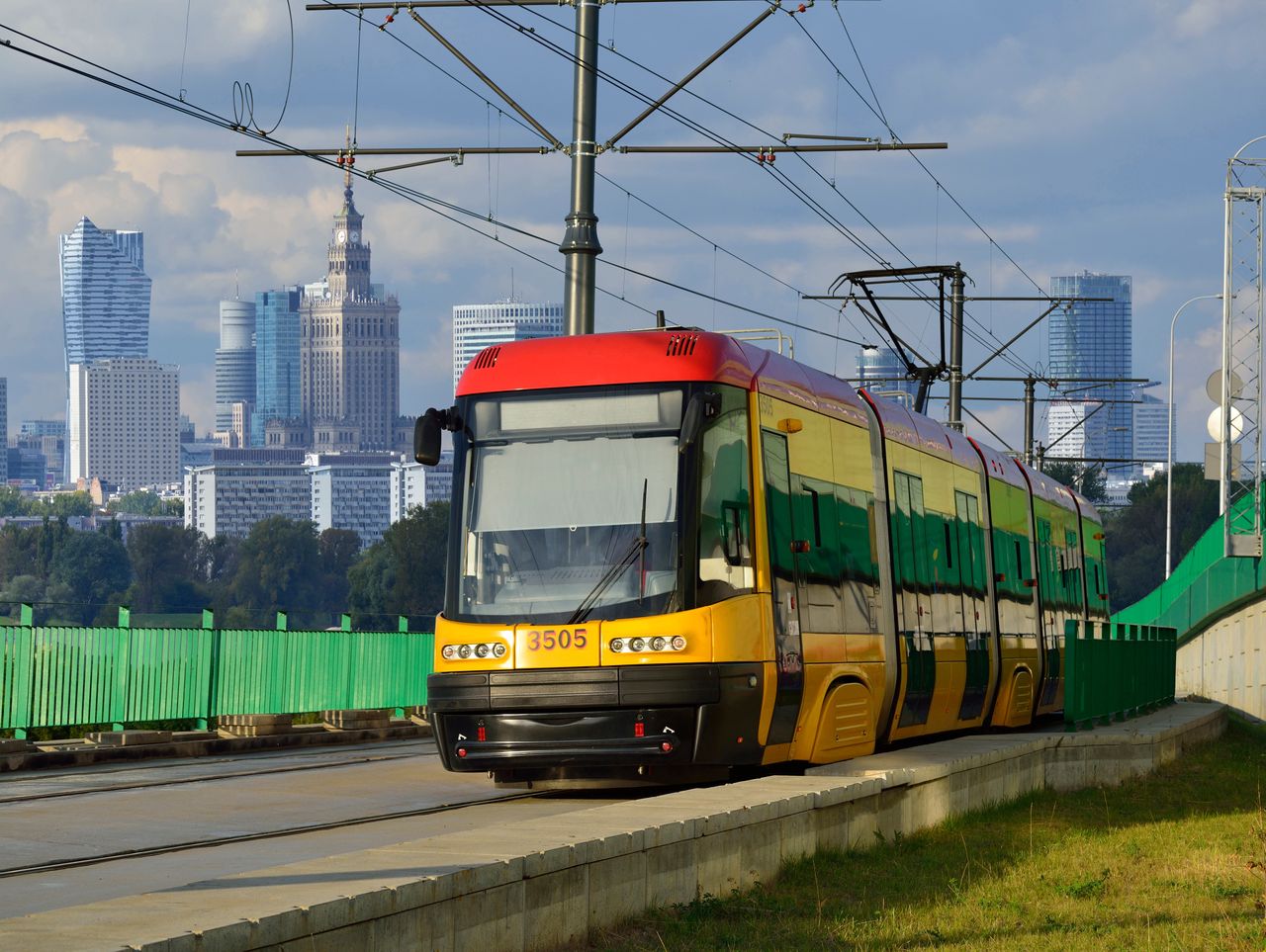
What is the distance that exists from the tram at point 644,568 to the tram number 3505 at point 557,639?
0.02 m

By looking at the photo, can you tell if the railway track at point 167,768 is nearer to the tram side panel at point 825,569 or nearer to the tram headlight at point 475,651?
the tram headlight at point 475,651

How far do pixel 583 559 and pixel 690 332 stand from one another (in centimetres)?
185

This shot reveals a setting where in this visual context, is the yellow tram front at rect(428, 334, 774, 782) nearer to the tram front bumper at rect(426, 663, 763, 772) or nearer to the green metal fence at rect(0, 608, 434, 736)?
the tram front bumper at rect(426, 663, 763, 772)

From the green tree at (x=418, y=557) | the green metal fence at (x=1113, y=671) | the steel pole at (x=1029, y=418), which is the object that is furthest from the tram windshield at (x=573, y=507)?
the green tree at (x=418, y=557)

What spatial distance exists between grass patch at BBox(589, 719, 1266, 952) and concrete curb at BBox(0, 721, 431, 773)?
8.77 meters

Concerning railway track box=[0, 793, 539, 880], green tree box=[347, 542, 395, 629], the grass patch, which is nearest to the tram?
railway track box=[0, 793, 539, 880]

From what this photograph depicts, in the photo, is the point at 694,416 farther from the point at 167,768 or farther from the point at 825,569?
the point at 167,768

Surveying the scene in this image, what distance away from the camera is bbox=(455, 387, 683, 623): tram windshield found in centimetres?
1345

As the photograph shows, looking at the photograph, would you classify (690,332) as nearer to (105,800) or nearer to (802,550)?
(802,550)

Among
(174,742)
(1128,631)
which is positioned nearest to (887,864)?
(174,742)

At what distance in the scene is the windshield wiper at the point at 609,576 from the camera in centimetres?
1343

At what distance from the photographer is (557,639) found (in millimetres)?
13414

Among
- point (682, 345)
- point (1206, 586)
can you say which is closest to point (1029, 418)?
point (1206, 586)

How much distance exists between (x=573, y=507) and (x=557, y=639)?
917mm
